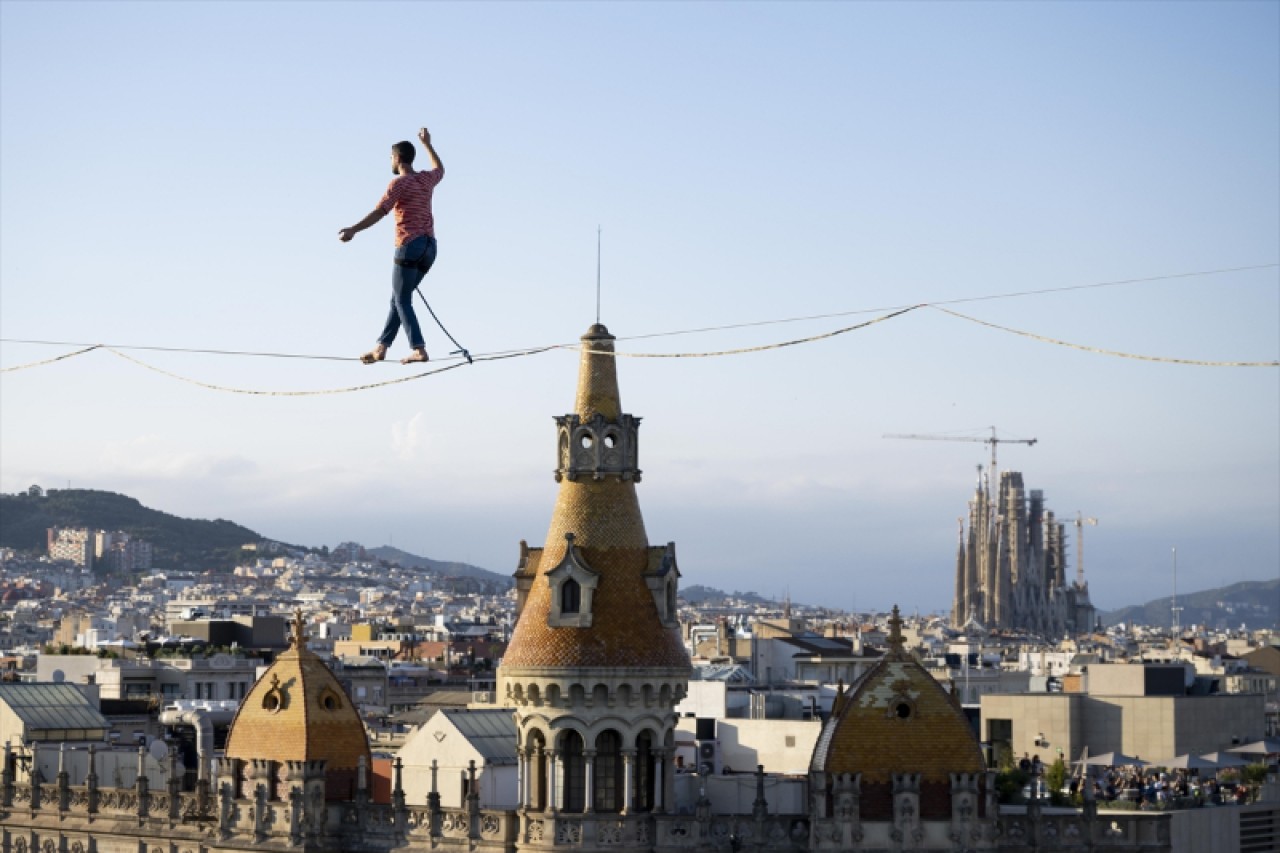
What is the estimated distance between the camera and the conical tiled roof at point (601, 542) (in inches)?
2405

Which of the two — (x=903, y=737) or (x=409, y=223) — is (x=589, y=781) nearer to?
(x=903, y=737)

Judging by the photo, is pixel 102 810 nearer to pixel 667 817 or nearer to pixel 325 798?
pixel 325 798

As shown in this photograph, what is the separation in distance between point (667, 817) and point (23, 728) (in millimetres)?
34242

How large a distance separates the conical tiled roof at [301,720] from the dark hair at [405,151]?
29.4 metres

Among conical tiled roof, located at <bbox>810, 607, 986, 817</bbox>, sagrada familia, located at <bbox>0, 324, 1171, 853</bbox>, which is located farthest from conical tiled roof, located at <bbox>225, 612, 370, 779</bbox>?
conical tiled roof, located at <bbox>810, 607, 986, 817</bbox>

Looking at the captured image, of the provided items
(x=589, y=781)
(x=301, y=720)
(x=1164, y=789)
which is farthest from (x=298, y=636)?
(x=1164, y=789)

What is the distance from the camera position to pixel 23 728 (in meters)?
88.0

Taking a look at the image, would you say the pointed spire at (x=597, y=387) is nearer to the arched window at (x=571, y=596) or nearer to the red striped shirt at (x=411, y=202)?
the arched window at (x=571, y=596)

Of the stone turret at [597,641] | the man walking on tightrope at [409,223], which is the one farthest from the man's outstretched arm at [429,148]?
the stone turret at [597,641]

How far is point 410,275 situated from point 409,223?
74cm

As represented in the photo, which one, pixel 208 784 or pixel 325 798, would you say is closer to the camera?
pixel 325 798

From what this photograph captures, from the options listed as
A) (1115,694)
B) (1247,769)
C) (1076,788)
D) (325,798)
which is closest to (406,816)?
(325,798)

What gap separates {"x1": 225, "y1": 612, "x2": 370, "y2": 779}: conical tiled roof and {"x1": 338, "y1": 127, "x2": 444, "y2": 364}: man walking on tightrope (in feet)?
93.6

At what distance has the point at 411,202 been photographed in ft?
129
